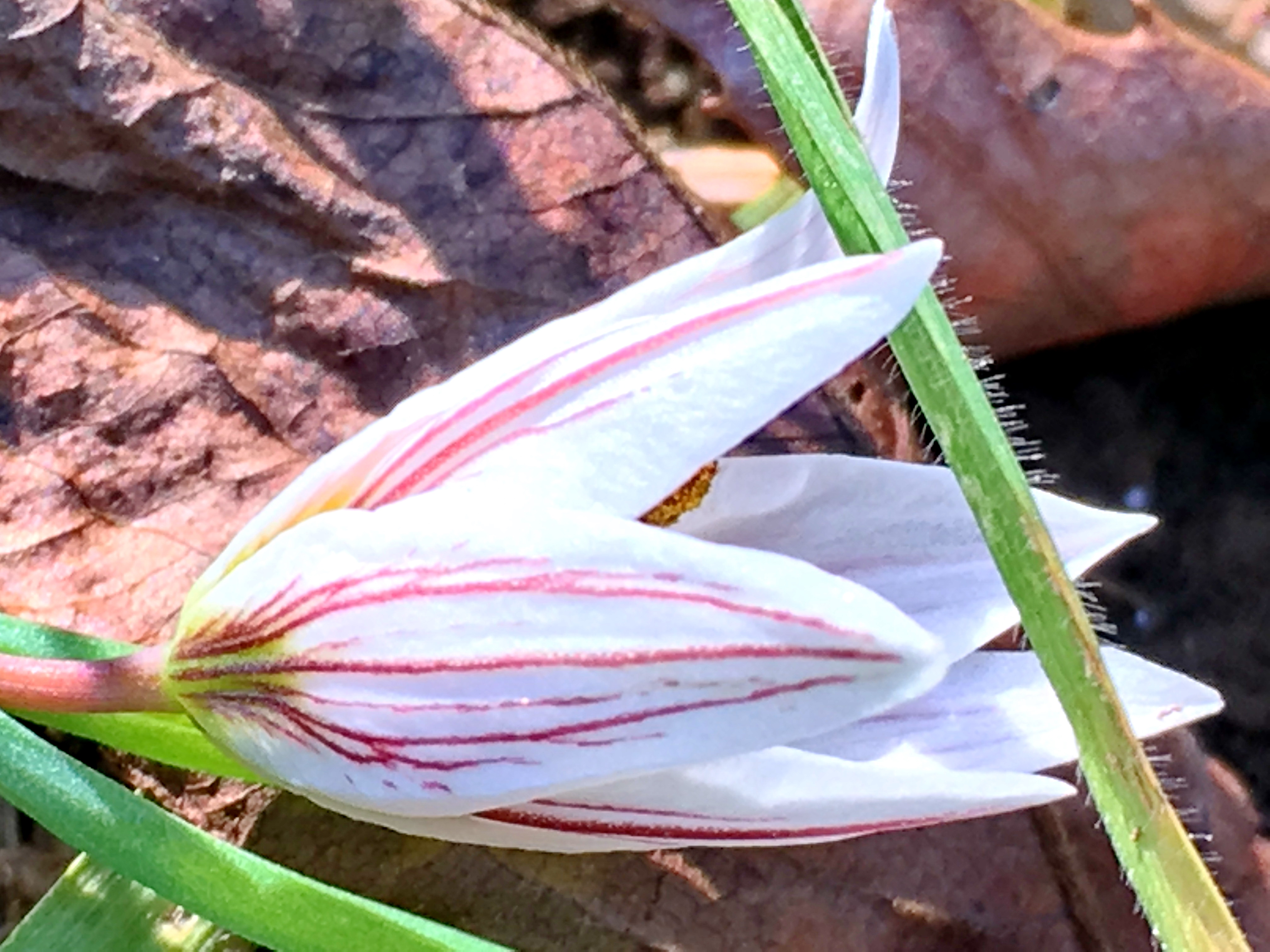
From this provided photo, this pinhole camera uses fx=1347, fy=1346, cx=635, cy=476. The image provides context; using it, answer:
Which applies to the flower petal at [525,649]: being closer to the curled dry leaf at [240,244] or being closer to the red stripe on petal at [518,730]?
the red stripe on petal at [518,730]

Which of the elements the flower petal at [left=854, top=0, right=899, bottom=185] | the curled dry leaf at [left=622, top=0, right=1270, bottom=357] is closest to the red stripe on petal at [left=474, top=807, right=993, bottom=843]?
the flower petal at [left=854, top=0, right=899, bottom=185]

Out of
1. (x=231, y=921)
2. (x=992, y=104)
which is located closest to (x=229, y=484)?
(x=231, y=921)

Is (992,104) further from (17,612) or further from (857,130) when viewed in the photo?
(17,612)

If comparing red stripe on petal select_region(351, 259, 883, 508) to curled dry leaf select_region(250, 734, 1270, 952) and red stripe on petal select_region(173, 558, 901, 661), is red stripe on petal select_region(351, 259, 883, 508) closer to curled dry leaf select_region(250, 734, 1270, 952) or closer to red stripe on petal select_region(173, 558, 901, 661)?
red stripe on petal select_region(173, 558, 901, 661)

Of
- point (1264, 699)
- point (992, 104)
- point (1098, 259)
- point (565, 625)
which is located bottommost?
point (1264, 699)

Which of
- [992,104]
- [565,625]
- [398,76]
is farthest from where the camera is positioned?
[992,104]

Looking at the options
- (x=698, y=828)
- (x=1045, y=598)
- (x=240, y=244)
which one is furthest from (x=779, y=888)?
(x=240, y=244)

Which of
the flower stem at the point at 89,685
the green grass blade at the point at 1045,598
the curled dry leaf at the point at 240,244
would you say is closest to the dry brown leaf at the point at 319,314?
the curled dry leaf at the point at 240,244
